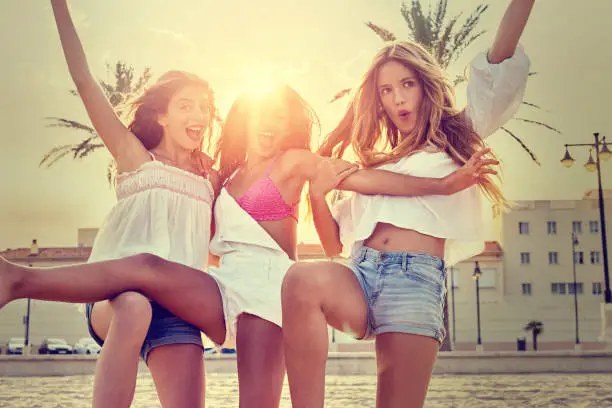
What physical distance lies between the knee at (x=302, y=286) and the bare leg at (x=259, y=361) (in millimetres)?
627

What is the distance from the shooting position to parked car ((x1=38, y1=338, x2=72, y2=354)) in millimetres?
52469

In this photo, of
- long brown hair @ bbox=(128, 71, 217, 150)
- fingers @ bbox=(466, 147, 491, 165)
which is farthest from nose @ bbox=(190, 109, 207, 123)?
fingers @ bbox=(466, 147, 491, 165)

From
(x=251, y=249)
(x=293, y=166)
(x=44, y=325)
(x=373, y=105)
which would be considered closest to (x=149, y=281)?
(x=251, y=249)

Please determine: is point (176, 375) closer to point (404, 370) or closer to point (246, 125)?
point (404, 370)

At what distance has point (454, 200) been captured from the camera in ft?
12.8

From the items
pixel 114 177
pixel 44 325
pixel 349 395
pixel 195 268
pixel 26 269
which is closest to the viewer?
pixel 26 269

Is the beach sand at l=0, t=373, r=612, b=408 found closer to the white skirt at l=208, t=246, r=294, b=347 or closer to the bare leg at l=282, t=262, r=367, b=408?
the white skirt at l=208, t=246, r=294, b=347

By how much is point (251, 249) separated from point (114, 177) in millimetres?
978

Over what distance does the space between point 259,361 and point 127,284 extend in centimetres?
72

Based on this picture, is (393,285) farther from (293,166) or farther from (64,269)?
(64,269)

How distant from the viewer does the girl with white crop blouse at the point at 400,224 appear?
3.27 meters

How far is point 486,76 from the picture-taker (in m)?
3.95

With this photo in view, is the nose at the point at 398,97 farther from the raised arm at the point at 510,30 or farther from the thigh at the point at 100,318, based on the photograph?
the thigh at the point at 100,318

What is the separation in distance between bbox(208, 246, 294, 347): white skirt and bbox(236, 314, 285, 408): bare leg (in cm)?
6
